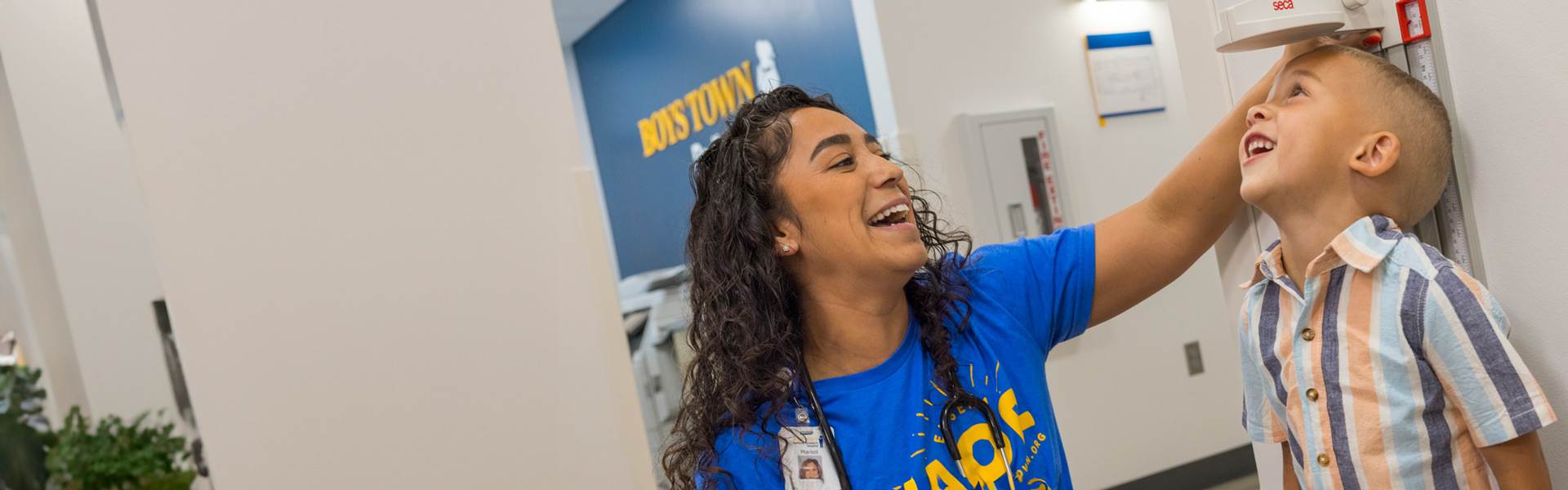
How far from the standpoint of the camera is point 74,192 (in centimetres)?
235

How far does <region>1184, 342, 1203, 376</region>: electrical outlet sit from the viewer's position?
15.4ft

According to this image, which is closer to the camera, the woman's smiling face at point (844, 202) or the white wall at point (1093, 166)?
the woman's smiling face at point (844, 202)

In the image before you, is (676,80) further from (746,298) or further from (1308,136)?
(1308,136)

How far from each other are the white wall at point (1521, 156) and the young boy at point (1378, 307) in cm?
4

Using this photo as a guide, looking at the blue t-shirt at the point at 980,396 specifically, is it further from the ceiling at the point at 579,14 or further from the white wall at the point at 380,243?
the ceiling at the point at 579,14

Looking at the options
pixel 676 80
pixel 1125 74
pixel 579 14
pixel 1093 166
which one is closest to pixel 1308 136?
pixel 1093 166

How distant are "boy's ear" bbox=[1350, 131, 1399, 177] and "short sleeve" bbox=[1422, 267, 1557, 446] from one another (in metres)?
0.11

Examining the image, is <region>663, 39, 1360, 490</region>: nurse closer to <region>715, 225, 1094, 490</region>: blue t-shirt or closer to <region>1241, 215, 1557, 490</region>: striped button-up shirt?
<region>715, 225, 1094, 490</region>: blue t-shirt

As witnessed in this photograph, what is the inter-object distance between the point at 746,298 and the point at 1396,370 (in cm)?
85

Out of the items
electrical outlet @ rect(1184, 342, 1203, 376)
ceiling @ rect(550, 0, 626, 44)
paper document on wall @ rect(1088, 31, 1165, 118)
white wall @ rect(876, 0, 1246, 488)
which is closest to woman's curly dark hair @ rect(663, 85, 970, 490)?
white wall @ rect(876, 0, 1246, 488)

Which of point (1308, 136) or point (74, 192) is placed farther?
point (74, 192)

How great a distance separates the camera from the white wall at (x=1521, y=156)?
1007mm

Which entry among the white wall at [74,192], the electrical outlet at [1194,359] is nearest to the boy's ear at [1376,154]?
the white wall at [74,192]

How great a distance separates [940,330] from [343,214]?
1.58m
